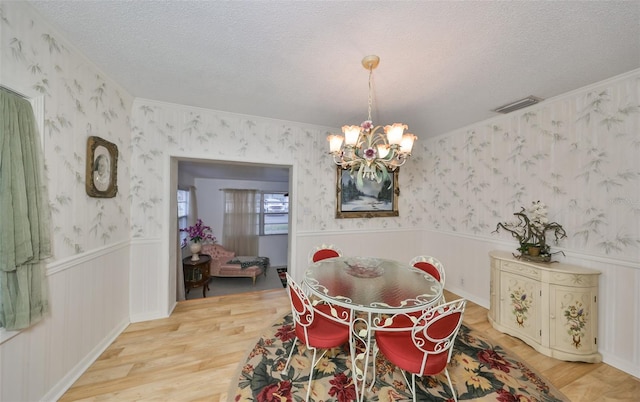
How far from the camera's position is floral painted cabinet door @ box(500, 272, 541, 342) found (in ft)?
6.91

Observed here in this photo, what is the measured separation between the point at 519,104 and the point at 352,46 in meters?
2.12

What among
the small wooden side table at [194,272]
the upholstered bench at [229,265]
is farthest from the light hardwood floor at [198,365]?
the upholstered bench at [229,265]

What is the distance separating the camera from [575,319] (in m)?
1.94

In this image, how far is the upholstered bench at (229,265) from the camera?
16.0 ft

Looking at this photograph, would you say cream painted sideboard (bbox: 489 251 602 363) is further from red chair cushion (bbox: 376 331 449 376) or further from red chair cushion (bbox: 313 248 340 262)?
red chair cushion (bbox: 313 248 340 262)

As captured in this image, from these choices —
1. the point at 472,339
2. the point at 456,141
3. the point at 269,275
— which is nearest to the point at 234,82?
the point at 456,141

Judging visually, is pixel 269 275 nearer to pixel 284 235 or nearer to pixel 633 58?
pixel 284 235

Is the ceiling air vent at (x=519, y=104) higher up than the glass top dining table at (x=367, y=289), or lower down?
higher up

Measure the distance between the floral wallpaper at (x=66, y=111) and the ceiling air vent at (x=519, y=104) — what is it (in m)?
3.99

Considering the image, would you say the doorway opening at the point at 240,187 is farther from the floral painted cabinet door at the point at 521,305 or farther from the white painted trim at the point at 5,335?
the floral painted cabinet door at the point at 521,305

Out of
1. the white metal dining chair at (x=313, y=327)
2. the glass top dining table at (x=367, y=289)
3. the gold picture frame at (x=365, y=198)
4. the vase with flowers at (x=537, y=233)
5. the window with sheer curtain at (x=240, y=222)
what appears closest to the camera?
the glass top dining table at (x=367, y=289)

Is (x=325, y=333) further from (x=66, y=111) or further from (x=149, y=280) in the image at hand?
(x=66, y=111)

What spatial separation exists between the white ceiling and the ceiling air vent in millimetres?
Answer: 103

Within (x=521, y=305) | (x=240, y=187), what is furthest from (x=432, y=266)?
(x=240, y=187)
